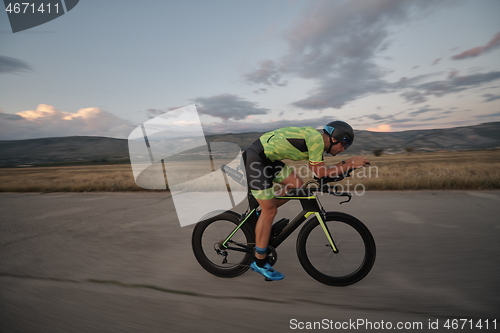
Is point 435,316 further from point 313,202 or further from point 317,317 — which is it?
point 313,202

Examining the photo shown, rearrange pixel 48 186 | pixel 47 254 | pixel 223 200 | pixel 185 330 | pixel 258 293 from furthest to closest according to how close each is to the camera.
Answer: pixel 48 186 → pixel 223 200 → pixel 47 254 → pixel 258 293 → pixel 185 330

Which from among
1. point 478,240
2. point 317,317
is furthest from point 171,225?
point 478,240

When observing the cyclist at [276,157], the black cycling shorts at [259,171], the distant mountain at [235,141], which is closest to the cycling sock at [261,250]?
the cyclist at [276,157]

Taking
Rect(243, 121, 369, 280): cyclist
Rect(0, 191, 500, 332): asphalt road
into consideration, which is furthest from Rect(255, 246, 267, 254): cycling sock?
Rect(0, 191, 500, 332): asphalt road

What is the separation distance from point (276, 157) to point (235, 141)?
315 feet

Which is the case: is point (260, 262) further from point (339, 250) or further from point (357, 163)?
point (357, 163)

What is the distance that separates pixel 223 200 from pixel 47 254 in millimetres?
4388

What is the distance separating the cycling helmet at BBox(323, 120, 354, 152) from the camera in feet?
8.83

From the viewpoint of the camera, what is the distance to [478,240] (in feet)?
12.0

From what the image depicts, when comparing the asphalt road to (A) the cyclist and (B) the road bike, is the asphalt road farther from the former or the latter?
(A) the cyclist

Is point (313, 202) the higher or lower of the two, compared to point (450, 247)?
higher

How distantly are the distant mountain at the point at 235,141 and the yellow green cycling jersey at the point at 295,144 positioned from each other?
88907 mm

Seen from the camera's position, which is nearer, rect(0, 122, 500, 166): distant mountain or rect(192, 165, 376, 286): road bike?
rect(192, 165, 376, 286): road bike

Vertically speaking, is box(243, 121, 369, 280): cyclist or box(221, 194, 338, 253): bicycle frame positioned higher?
box(243, 121, 369, 280): cyclist
